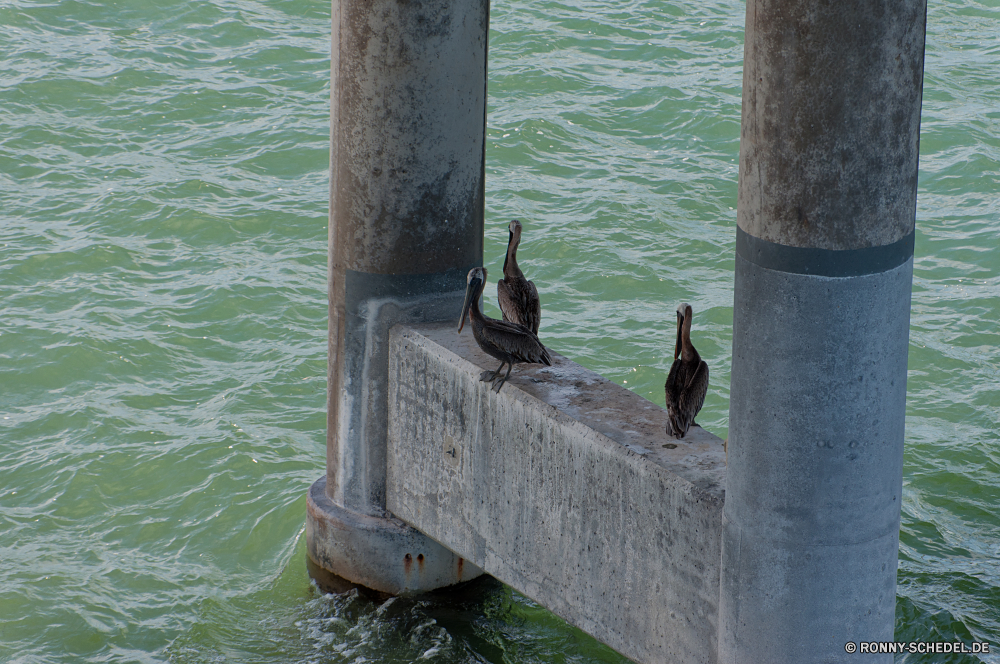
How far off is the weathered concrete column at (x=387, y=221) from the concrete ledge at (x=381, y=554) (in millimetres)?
12

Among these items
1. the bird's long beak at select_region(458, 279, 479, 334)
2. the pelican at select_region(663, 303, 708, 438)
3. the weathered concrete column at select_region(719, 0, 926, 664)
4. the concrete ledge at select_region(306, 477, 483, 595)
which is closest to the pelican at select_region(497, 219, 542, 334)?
the bird's long beak at select_region(458, 279, 479, 334)

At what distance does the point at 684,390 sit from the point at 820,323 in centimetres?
191

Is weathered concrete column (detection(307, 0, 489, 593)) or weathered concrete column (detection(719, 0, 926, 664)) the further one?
weathered concrete column (detection(307, 0, 489, 593))

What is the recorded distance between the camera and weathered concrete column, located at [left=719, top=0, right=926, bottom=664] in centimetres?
668

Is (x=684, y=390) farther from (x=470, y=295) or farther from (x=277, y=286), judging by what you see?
(x=277, y=286)

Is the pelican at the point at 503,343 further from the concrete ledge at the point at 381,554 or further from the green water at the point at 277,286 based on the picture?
the green water at the point at 277,286

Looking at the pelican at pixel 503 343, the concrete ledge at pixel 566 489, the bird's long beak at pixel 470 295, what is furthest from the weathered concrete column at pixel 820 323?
the bird's long beak at pixel 470 295

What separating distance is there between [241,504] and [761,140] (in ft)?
25.9

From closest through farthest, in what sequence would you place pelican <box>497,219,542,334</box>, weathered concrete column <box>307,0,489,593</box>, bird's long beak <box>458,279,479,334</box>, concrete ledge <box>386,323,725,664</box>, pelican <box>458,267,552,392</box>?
1. concrete ledge <box>386,323,725,664</box>
2. pelican <box>458,267,552,392</box>
3. bird's long beak <box>458,279,479,334</box>
4. weathered concrete column <box>307,0,489,593</box>
5. pelican <box>497,219,542,334</box>

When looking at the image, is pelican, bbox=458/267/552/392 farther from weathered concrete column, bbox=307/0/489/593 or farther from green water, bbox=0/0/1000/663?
green water, bbox=0/0/1000/663

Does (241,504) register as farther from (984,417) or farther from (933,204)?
(933,204)

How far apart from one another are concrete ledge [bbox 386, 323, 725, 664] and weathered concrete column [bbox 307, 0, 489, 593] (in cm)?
23

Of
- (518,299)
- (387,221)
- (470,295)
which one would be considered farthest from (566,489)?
(387,221)

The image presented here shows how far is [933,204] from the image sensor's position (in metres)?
19.4
